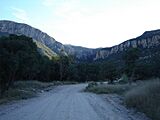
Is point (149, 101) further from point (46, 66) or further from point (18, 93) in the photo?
point (46, 66)

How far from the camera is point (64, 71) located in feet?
402

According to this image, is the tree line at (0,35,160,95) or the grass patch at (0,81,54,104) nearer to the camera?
the grass patch at (0,81,54,104)

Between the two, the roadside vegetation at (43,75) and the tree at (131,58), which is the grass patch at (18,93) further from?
the tree at (131,58)

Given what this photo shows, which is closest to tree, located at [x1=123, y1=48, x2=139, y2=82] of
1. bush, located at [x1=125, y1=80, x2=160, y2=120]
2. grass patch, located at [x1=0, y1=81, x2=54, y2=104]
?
grass patch, located at [x1=0, y1=81, x2=54, y2=104]

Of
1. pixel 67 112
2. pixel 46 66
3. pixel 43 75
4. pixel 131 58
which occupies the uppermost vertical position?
pixel 46 66

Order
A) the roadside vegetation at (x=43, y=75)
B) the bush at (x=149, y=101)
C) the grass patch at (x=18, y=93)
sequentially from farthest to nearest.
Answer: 1. the grass patch at (x=18, y=93)
2. the roadside vegetation at (x=43, y=75)
3. the bush at (x=149, y=101)

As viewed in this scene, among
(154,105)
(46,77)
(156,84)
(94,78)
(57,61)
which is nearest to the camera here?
(154,105)

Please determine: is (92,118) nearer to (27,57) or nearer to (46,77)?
(27,57)

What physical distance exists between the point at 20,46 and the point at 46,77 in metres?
64.9

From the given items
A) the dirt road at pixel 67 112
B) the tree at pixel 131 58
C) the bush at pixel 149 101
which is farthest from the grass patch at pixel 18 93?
the tree at pixel 131 58

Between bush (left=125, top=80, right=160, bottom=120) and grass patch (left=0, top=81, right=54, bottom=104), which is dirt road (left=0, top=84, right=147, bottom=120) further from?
grass patch (left=0, top=81, right=54, bottom=104)

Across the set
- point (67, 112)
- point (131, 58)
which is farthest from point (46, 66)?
point (67, 112)

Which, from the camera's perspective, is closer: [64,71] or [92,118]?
[92,118]

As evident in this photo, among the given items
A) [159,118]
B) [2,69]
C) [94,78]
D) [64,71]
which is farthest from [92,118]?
[94,78]
